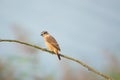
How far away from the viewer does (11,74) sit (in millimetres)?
5414

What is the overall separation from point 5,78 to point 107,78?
13.3ft

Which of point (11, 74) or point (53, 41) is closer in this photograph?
point (53, 41)

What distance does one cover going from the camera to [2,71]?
5742mm

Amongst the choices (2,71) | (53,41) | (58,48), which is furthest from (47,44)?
(2,71)

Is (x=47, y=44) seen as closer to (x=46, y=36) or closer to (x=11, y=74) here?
(x=46, y=36)

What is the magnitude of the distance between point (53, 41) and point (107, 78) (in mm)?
2555

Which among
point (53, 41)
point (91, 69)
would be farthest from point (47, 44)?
point (91, 69)

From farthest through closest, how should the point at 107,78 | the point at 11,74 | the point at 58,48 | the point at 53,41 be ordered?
1. the point at 11,74
2. the point at 53,41
3. the point at 58,48
4. the point at 107,78

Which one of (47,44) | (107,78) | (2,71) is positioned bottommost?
(2,71)

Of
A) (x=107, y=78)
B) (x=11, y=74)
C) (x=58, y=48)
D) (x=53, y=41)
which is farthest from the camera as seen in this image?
(x=11, y=74)

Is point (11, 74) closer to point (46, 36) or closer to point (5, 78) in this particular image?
point (5, 78)

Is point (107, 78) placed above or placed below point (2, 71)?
above

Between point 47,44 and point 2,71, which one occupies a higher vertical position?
point 47,44

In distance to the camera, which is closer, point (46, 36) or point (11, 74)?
point (46, 36)
